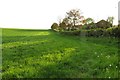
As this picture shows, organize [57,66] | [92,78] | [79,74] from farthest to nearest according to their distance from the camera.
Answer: [57,66]
[79,74]
[92,78]

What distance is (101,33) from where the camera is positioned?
32.1 metres

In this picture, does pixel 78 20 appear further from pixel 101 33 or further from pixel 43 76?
pixel 43 76

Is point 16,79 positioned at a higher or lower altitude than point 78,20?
lower

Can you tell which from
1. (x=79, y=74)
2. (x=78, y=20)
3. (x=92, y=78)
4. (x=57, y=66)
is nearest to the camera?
(x=92, y=78)

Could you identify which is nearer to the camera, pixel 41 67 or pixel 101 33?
pixel 41 67

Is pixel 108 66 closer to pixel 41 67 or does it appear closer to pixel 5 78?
pixel 41 67

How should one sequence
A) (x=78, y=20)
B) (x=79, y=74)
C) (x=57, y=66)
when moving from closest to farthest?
(x=79, y=74)
(x=57, y=66)
(x=78, y=20)

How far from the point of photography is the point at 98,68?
Result: 9898 millimetres

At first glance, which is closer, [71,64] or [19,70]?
[19,70]

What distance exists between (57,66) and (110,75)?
2747 millimetres

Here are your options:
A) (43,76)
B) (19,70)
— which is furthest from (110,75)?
(19,70)

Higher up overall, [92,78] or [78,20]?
[78,20]

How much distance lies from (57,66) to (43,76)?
1.85 meters

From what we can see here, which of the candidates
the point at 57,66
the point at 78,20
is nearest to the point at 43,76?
the point at 57,66
